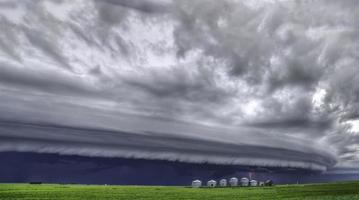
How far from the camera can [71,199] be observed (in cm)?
13000

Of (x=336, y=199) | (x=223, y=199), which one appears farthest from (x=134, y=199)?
(x=336, y=199)

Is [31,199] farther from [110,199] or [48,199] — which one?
[110,199]

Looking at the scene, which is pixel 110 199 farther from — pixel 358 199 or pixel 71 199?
pixel 358 199

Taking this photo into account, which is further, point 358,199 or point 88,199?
point 88,199

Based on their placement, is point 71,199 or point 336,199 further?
point 71,199

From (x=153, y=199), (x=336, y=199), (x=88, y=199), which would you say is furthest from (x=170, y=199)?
(x=336, y=199)

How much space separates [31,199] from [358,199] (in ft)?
301

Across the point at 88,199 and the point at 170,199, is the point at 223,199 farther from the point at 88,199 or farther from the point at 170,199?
the point at 88,199

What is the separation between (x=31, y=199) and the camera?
420 ft

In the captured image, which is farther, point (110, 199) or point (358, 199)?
point (110, 199)

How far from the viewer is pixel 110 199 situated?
5020 inches

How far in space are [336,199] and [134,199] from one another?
57.6 meters

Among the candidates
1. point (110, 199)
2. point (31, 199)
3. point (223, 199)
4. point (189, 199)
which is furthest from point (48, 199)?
point (223, 199)

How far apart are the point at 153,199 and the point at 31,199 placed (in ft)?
120
